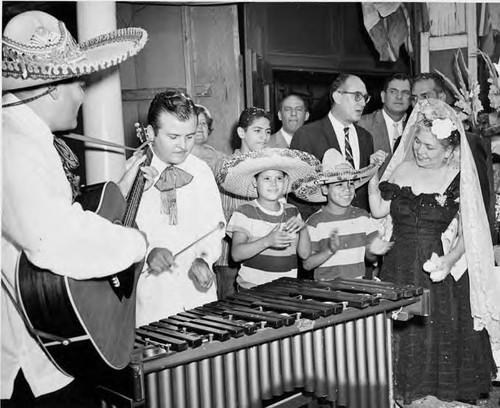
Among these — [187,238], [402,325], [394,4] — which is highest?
[394,4]

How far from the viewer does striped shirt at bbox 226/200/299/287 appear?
3.10 meters

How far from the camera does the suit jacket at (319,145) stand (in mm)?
3752

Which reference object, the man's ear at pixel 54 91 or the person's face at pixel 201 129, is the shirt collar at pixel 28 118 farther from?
the person's face at pixel 201 129

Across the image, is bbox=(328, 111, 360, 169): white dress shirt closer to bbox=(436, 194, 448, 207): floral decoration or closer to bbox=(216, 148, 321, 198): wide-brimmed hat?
bbox=(216, 148, 321, 198): wide-brimmed hat

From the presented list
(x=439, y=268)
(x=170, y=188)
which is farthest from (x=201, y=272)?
(x=439, y=268)

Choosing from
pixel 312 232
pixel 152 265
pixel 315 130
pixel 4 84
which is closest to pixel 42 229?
pixel 4 84

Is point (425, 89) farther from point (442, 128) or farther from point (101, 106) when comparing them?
point (101, 106)

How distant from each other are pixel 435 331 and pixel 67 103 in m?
2.18

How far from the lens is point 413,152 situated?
10.8 ft

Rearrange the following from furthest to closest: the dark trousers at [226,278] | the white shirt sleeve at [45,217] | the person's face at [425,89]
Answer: the person's face at [425,89] → the dark trousers at [226,278] → the white shirt sleeve at [45,217]

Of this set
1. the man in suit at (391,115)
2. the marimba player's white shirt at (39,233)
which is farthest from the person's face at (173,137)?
the man in suit at (391,115)

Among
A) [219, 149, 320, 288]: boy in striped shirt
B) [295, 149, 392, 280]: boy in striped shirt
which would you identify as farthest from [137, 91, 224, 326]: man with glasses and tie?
[295, 149, 392, 280]: boy in striped shirt

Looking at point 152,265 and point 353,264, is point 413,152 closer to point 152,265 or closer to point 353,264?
point 353,264

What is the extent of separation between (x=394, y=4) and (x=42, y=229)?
4.49 metres
